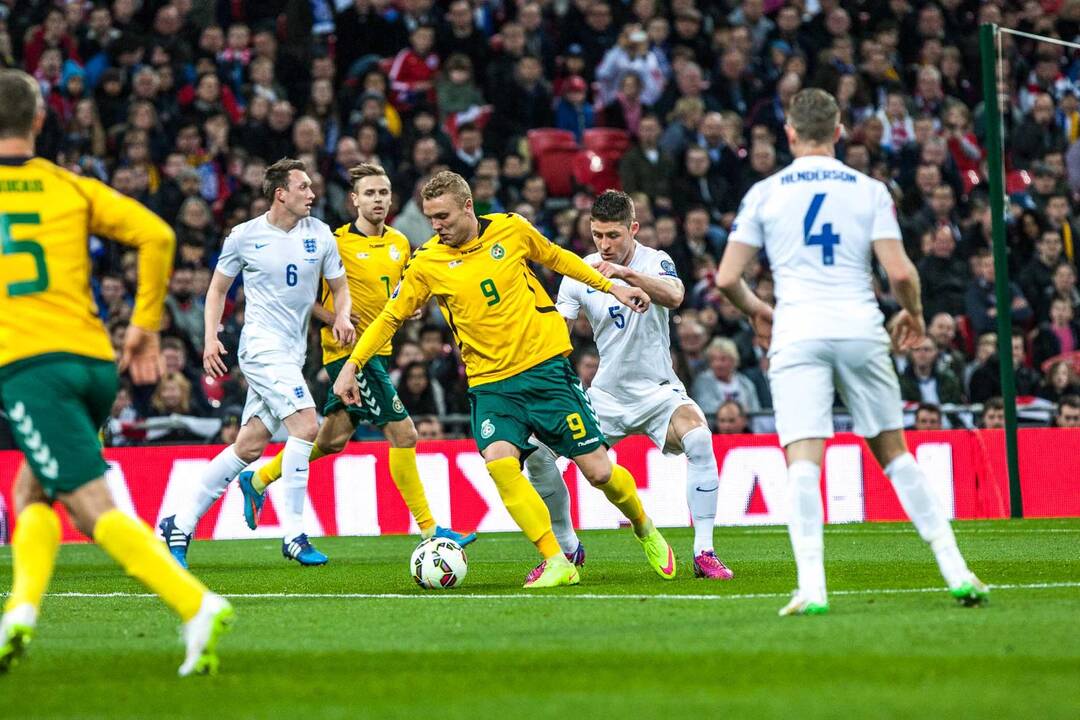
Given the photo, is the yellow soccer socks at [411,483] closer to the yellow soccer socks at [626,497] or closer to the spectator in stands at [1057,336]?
the yellow soccer socks at [626,497]

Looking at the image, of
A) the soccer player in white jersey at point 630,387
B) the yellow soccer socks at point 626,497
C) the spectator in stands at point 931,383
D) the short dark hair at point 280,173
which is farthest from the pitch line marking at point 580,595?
the spectator in stands at point 931,383

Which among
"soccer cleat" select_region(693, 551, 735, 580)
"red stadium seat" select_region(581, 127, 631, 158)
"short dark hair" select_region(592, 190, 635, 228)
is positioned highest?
"red stadium seat" select_region(581, 127, 631, 158)

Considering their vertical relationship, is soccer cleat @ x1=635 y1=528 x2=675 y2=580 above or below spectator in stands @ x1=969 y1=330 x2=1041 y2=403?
below

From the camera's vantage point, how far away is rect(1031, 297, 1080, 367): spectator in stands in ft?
60.5

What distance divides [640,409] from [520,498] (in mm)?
1524

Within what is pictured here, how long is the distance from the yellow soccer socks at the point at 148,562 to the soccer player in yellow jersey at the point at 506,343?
3357 millimetres

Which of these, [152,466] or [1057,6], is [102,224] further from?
[1057,6]

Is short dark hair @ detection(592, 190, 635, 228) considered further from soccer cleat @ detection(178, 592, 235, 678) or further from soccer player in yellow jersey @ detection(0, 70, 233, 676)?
soccer cleat @ detection(178, 592, 235, 678)

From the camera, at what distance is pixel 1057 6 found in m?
23.4

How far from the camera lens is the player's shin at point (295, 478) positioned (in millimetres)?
12266

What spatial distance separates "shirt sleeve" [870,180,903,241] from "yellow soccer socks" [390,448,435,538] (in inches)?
248

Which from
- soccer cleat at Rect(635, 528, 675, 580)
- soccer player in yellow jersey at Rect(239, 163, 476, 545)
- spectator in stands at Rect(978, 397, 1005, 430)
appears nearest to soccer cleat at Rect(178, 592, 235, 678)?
soccer cleat at Rect(635, 528, 675, 580)

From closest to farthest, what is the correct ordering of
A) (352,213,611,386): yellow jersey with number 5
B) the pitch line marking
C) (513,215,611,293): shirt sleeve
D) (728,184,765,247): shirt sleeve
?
(728,184,765,247): shirt sleeve, the pitch line marking, (513,215,611,293): shirt sleeve, (352,213,611,386): yellow jersey with number 5

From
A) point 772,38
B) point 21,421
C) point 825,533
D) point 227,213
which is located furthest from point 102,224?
point 772,38
